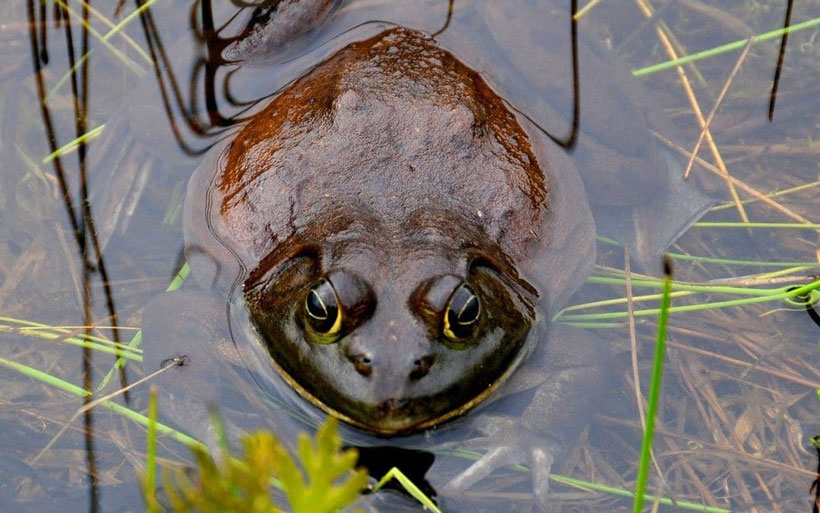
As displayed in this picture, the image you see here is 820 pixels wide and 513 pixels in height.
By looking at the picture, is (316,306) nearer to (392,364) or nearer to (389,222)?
(392,364)

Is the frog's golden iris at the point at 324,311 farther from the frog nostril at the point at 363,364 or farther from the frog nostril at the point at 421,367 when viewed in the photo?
the frog nostril at the point at 421,367

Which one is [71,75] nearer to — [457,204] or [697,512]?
[457,204]

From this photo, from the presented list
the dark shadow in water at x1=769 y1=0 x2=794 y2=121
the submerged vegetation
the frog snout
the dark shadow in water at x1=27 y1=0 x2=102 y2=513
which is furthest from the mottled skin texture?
the dark shadow in water at x1=769 y1=0 x2=794 y2=121

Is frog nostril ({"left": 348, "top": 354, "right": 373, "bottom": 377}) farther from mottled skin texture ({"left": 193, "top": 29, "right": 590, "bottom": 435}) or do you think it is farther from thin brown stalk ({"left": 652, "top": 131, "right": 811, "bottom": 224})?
thin brown stalk ({"left": 652, "top": 131, "right": 811, "bottom": 224})

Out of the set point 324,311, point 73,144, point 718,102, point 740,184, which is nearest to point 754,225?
point 740,184

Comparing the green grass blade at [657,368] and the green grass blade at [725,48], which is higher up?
the green grass blade at [657,368]

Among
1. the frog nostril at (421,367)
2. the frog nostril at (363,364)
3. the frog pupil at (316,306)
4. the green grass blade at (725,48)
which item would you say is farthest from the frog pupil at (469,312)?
the green grass blade at (725,48)

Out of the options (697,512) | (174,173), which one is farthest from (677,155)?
(174,173)
